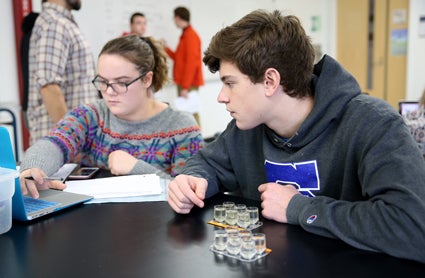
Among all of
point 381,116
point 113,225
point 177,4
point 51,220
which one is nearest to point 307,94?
point 381,116

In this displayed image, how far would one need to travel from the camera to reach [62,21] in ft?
8.14

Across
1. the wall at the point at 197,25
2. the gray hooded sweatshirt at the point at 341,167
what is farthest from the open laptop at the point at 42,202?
the wall at the point at 197,25

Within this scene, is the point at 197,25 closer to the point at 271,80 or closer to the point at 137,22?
the point at 137,22

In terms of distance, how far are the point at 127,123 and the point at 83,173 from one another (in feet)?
0.92

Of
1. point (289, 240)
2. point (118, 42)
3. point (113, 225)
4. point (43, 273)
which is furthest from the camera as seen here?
point (118, 42)

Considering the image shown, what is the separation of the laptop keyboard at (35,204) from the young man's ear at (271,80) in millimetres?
636

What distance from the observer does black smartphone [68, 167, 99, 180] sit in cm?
156

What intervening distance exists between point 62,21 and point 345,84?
1.81 meters

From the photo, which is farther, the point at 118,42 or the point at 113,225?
the point at 118,42

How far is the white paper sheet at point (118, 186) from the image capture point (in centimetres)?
131

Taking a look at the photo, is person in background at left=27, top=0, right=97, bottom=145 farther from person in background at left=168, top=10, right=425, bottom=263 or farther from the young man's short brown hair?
the young man's short brown hair

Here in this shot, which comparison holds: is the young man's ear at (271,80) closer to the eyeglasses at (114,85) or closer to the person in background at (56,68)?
the eyeglasses at (114,85)

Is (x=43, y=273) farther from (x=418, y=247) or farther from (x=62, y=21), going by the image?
(x=62, y=21)

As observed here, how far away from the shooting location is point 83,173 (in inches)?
63.6
